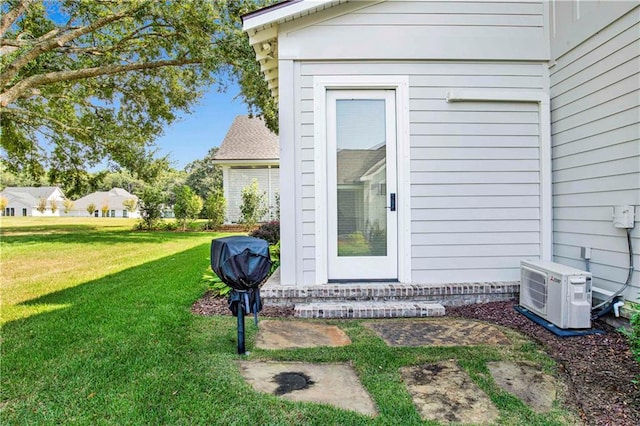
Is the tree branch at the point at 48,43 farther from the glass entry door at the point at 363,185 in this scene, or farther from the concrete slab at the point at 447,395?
the concrete slab at the point at 447,395

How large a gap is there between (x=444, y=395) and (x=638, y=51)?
3155mm

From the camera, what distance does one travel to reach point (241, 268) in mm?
2510

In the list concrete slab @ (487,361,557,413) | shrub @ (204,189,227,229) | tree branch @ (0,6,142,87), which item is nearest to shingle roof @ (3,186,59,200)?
shrub @ (204,189,227,229)

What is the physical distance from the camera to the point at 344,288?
3.74 m

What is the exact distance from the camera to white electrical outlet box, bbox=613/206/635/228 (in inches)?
117

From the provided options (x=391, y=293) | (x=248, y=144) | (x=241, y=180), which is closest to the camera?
(x=391, y=293)

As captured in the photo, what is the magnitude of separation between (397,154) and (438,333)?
189cm

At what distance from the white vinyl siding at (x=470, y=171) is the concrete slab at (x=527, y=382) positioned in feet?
5.06

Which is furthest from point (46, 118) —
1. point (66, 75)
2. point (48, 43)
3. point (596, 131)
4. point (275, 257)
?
point (596, 131)

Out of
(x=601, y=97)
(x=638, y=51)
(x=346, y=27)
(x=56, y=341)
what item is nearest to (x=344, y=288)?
(x=56, y=341)

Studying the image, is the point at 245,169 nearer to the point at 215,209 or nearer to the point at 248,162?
the point at 248,162

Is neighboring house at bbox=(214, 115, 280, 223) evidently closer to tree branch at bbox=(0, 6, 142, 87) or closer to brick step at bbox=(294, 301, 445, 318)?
tree branch at bbox=(0, 6, 142, 87)

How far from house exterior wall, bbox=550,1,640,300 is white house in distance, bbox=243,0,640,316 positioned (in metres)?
0.04

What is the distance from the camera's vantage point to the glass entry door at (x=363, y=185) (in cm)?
395
